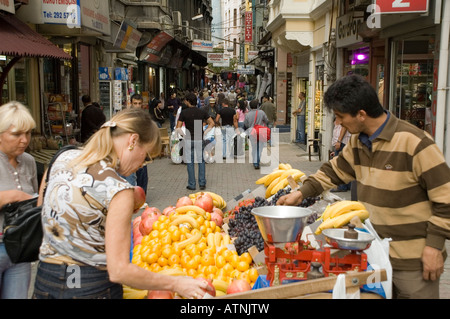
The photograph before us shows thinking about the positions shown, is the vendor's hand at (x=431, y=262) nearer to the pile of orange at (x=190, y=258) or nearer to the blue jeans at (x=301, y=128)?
the pile of orange at (x=190, y=258)

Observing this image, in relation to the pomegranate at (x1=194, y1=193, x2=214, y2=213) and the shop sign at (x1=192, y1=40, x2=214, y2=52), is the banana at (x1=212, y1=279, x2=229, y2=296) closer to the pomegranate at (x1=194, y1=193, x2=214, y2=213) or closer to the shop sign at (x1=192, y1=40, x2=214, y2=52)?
the pomegranate at (x1=194, y1=193, x2=214, y2=213)

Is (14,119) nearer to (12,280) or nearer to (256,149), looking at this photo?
(12,280)

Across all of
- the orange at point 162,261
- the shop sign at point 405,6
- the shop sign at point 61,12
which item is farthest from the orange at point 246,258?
the shop sign at point 61,12

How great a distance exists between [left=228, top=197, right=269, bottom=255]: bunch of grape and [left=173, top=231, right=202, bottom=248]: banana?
0.37 m

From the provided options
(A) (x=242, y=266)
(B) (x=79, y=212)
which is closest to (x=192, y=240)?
(A) (x=242, y=266)

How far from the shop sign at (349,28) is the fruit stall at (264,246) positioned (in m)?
6.17

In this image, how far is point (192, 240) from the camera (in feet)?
15.7

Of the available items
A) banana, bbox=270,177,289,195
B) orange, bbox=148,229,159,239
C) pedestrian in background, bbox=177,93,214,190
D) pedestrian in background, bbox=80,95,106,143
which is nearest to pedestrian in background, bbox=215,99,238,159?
pedestrian in background, bbox=177,93,214,190

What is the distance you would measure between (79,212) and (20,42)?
7518 millimetres

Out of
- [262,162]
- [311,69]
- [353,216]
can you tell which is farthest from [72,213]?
[311,69]

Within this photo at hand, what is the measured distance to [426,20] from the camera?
7.81 meters

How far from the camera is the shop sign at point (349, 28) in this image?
37.1ft

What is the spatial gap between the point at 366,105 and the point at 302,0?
14.4 metres

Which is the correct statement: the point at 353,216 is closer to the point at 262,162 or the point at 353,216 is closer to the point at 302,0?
the point at 262,162
